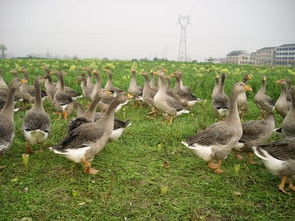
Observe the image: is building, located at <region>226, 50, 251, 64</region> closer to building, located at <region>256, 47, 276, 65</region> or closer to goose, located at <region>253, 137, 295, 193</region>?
building, located at <region>256, 47, 276, 65</region>

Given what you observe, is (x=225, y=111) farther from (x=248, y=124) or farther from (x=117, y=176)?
(x=117, y=176)

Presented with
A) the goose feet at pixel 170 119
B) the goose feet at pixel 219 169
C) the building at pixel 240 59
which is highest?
the building at pixel 240 59

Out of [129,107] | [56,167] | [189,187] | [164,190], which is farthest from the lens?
[129,107]

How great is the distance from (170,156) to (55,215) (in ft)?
11.4

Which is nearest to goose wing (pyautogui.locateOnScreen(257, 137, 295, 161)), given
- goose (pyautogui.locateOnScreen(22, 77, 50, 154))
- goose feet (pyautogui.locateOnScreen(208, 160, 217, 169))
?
goose feet (pyautogui.locateOnScreen(208, 160, 217, 169))

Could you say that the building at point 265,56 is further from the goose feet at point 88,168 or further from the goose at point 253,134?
the goose feet at point 88,168

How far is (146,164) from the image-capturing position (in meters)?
6.57

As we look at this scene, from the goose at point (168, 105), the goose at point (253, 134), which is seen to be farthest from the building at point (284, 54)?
the goose at point (253, 134)

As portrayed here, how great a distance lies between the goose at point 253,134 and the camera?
22.6 feet

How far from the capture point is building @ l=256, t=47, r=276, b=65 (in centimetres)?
11644

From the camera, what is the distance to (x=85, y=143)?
5930 millimetres

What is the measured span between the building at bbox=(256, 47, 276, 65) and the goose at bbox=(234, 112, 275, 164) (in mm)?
120523

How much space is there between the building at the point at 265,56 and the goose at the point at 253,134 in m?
121

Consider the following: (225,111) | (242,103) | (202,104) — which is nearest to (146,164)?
(225,111)
